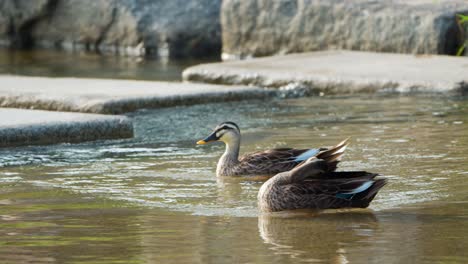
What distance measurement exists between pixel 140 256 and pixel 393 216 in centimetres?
170

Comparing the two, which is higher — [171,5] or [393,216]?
[171,5]

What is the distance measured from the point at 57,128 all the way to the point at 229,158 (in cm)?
199

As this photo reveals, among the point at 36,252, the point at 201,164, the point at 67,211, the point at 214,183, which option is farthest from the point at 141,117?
the point at 36,252

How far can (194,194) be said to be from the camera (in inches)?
311

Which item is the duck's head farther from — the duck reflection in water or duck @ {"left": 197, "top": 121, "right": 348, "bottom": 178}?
the duck reflection in water

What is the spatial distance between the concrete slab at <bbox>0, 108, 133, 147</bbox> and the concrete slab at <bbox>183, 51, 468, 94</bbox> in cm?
310

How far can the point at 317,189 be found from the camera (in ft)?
24.1

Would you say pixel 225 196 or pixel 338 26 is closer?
pixel 225 196

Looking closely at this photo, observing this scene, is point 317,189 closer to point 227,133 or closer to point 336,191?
point 336,191

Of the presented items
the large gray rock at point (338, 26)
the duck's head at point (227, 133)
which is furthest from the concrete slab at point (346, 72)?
the duck's head at point (227, 133)

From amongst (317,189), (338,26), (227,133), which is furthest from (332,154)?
(338,26)

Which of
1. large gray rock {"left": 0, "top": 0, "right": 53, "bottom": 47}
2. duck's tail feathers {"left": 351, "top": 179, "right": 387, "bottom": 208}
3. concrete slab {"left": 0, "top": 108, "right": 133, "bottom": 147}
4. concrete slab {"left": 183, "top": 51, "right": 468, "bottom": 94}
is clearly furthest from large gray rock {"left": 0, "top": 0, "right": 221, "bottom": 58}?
duck's tail feathers {"left": 351, "top": 179, "right": 387, "bottom": 208}

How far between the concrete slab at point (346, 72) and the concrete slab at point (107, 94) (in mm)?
681

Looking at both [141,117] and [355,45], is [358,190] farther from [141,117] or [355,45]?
[355,45]
